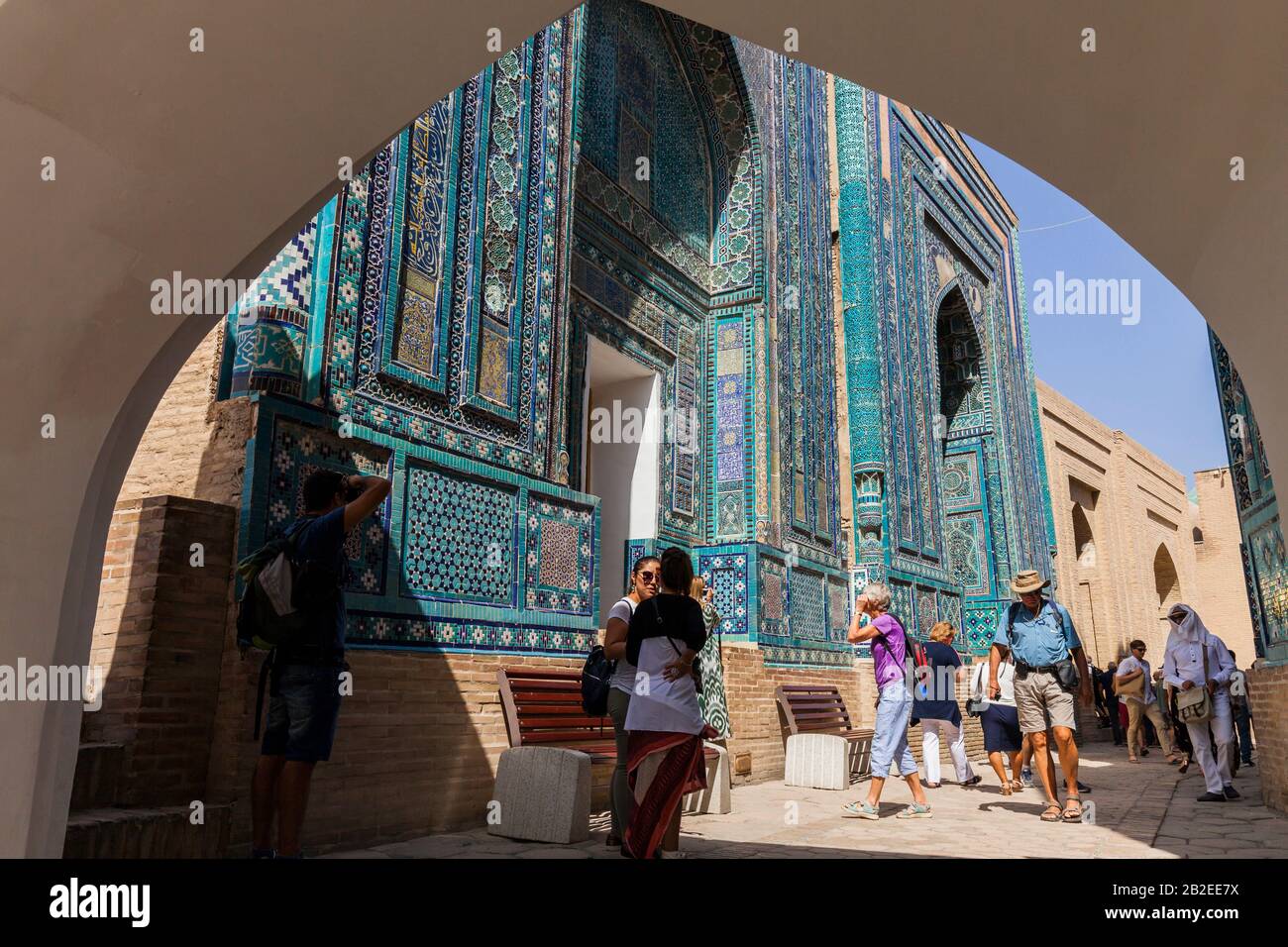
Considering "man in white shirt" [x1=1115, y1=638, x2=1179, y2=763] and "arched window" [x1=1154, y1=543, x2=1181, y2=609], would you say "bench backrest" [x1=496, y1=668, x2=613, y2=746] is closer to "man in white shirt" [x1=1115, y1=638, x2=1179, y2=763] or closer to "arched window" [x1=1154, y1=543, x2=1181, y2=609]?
"man in white shirt" [x1=1115, y1=638, x2=1179, y2=763]

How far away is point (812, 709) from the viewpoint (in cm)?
956

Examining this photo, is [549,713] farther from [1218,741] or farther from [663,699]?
[1218,741]

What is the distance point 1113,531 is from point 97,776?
2124 centimetres

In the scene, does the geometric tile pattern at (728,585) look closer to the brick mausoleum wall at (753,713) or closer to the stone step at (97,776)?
the brick mausoleum wall at (753,713)

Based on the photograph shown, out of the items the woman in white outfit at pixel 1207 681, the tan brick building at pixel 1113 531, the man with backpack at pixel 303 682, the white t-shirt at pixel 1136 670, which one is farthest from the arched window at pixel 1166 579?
the man with backpack at pixel 303 682

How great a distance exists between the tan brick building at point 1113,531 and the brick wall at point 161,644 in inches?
684

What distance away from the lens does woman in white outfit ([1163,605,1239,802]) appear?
6922 mm

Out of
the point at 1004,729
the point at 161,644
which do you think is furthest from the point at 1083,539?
Answer: the point at 161,644

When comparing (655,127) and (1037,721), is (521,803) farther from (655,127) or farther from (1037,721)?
(655,127)

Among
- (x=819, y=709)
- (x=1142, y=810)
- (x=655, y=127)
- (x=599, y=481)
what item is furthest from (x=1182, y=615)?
(x=655, y=127)

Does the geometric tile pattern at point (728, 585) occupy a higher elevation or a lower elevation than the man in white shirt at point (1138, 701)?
higher

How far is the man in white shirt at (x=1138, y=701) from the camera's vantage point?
1077cm

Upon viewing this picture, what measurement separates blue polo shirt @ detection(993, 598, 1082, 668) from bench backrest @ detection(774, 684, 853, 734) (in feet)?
11.0

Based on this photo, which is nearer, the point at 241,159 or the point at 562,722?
the point at 241,159
